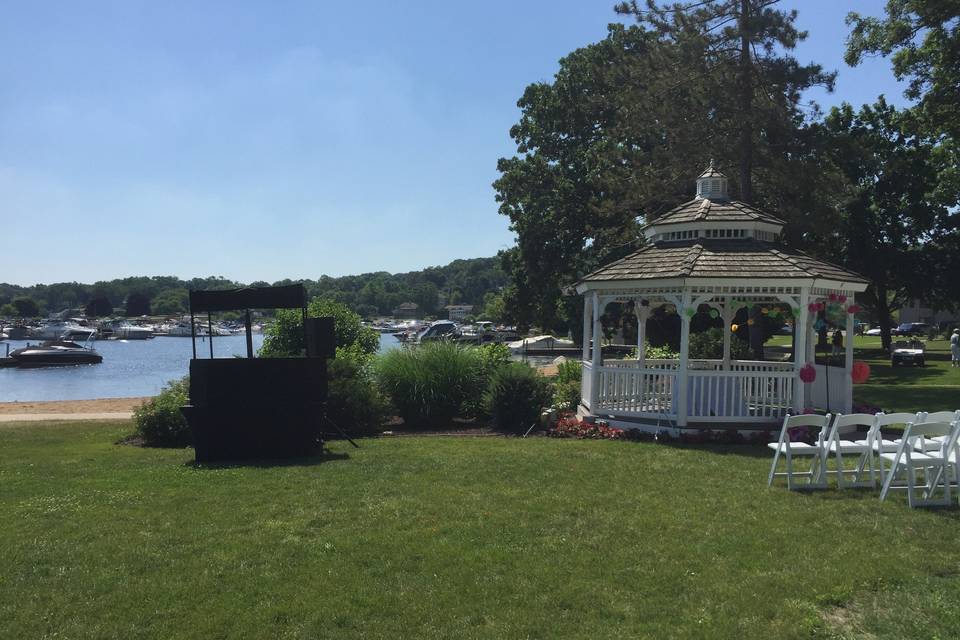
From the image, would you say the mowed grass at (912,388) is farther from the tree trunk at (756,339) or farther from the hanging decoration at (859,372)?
the hanging decoration at (859,372)

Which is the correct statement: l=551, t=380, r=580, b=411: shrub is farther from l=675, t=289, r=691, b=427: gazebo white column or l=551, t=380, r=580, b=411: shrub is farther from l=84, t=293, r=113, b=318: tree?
l=84, t=293, r=113, b=318: tree

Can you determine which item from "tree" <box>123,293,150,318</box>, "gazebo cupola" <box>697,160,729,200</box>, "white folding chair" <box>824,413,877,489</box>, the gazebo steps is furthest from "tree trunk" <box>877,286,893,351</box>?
"tree" <box>123,293,150,318</box>

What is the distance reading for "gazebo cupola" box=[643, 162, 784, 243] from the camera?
14.7 metres

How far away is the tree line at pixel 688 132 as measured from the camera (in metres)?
22.1

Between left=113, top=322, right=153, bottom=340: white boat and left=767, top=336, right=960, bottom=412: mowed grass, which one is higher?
left=767, top=336, right=960, bottom=412: mowed grass

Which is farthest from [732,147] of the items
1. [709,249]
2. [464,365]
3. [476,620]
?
[476,620]

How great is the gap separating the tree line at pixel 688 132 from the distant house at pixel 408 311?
145 m

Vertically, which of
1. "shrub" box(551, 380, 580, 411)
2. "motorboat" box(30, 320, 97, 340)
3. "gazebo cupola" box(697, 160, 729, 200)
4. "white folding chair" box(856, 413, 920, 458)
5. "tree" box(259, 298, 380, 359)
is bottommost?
"motorboat" box(30, 320, 97, 340)

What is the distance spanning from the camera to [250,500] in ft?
27.1

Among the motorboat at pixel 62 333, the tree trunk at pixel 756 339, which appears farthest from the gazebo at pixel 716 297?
the motorboat at pixel 62 333

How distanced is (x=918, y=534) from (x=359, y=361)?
12763 millimetres

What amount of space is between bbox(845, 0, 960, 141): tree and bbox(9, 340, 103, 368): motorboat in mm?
63384

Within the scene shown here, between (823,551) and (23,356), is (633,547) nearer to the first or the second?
(823,551)

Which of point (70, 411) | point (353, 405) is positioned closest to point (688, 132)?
point (353, 405)
